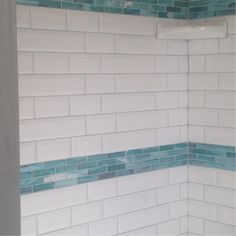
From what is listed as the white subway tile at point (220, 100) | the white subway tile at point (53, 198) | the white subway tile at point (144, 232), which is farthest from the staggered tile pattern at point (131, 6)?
the white subway tile at point (144, 232)

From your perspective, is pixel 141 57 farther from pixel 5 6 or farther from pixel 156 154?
pixel 5 6

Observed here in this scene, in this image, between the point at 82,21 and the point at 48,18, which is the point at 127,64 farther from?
the point at 48,18

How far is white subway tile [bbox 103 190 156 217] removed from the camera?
4.78 ft

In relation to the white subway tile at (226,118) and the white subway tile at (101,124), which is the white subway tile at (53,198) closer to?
the white subway tile at (101,124)

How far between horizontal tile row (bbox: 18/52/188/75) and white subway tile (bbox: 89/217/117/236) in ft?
1.71

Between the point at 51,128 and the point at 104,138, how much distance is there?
0.21 meters

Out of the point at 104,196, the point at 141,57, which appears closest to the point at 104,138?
the point at 104,196

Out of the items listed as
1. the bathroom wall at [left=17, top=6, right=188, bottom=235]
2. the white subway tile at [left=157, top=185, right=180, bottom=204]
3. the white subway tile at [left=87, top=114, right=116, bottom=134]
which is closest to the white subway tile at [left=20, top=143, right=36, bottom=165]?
the bathroom wall at [left=17, top=6, right=188, bottom=235]

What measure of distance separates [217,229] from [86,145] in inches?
25.2

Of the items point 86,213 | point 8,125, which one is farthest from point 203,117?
point 8,125

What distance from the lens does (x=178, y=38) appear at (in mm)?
1600

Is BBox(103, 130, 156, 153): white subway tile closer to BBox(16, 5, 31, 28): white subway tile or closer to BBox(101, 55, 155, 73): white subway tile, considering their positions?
BBox(101, 55, 155, 73): white subway tile

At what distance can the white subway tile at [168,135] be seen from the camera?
159 cm

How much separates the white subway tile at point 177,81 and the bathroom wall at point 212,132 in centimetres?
2
